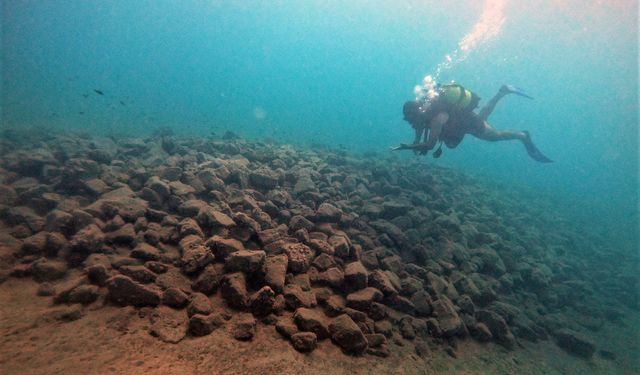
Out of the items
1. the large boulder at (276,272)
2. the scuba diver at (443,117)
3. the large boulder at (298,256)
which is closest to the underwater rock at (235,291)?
the large boulder at (276,272)

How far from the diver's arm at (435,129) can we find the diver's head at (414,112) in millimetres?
544

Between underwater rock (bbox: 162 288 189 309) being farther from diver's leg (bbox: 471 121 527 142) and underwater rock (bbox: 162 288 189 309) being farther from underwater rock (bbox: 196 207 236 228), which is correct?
diver's leg (bbox: 471 121 527 142)

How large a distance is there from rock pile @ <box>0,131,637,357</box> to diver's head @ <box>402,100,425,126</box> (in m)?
2.75

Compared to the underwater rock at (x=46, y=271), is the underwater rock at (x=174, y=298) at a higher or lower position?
higher

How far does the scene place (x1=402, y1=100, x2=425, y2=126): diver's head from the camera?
366 inches

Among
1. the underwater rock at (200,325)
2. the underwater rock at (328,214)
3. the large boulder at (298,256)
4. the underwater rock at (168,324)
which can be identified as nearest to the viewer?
the underwater rock at (168,324)

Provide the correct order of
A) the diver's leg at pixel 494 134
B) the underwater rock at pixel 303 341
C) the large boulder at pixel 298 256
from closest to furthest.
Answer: the underwater rock at pixel 303 341 < the large boulder at pixel 298 256 < the diver's leg at pixel 494 134

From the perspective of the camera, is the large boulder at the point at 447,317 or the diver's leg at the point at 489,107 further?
the diver's leg at the point at 489,107

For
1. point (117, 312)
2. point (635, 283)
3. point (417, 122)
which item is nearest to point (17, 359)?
point (117, 312)

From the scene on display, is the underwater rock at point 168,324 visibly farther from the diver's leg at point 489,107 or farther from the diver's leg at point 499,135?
the diver's leg at point 489,107

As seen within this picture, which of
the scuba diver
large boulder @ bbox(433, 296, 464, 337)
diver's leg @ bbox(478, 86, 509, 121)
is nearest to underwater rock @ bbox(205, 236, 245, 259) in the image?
large boulder @ bbox(433, 296, 464, 337)

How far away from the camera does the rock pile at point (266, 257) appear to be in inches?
140

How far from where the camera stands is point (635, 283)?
9250 millimetres

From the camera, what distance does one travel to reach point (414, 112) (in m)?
9.35
